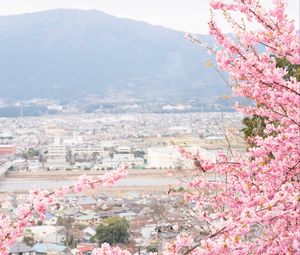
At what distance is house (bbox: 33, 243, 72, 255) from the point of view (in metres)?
13.6

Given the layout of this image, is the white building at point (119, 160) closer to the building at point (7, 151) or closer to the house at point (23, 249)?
the building at point (7, 151)

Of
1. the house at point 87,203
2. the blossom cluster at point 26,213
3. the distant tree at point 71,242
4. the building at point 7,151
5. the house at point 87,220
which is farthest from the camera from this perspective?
the building at point 7,151

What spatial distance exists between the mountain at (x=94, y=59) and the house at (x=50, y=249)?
7868 cm

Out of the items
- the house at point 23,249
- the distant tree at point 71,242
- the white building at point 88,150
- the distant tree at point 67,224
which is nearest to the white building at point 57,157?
the white building at point 88,150

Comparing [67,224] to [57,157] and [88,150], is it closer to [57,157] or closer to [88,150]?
[57,157]

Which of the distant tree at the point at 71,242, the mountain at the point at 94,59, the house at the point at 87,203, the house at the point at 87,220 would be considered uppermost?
the distant tree at the point at 71,242

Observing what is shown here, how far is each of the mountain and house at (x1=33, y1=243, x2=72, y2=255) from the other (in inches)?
3098

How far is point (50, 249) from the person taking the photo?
1402 cm

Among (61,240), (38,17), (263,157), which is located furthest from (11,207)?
(38,17)

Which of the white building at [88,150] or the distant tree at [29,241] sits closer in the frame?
the distant tree at [29,241]

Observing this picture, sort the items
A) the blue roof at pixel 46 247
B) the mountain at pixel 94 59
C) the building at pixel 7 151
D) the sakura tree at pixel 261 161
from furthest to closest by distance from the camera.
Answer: the mountain at pixel 94 59
the building at pixel 7 151
the blue roof at pixel 46 247
the sakura tree at pixel 261 161

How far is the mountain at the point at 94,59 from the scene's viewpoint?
10538 cm

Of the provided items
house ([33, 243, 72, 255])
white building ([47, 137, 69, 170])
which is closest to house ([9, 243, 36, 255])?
house ([33, 243, 72, 255])

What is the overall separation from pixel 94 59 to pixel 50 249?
4656 inches
